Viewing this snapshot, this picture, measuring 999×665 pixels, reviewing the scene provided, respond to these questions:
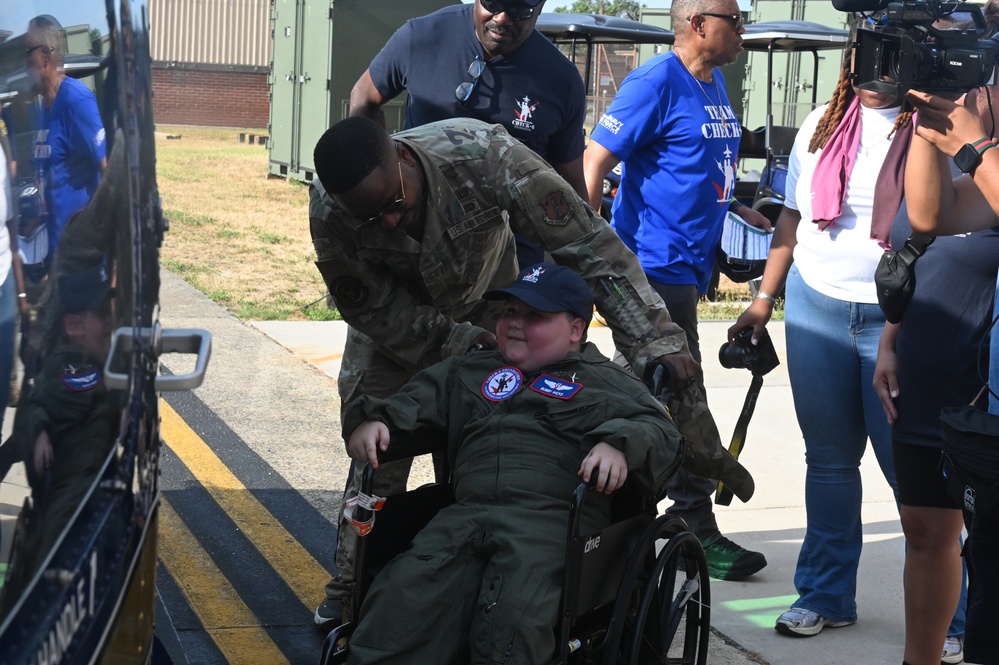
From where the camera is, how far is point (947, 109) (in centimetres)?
268

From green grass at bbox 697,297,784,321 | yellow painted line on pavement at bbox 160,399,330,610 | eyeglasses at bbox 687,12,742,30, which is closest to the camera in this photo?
yellow painted line on pavement at bbox 160,399,330,610

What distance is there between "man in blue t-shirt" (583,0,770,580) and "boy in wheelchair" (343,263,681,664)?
5.10 ft

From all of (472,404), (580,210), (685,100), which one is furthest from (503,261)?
(685,100)

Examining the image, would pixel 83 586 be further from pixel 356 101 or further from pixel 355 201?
pixel 356 101

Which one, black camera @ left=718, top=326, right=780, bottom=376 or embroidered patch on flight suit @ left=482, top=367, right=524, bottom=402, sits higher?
embroidered patch on flight suit @ left=482, top=367, right=524, bottom=402

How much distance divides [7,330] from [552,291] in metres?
1.85

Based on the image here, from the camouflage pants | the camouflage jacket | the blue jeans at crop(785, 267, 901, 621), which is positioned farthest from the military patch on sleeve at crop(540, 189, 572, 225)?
the blue jeans at crop(785, 267, 901, 621)

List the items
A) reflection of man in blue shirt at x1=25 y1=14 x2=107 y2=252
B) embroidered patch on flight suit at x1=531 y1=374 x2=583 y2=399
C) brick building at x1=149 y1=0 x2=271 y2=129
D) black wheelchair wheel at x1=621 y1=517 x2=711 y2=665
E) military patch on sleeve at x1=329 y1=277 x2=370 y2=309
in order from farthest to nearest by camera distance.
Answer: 1. brick building at x1=149 y1=0 x2=271 y2=129
2. military patch on sleeve at x1=329 y1=277 x2=370 y2=309
3. embroidered patch on flight suit at x1=531 y1=374 x2=583 y2=399
4. black wheelchair wheel at x1=621 y1=517 x2=711 y2=665
5. reflection of man in blue shirt at x1=25 y1=14 x2=107 y2=252

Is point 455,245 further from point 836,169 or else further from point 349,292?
point 836,169

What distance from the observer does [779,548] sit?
486 centimetres

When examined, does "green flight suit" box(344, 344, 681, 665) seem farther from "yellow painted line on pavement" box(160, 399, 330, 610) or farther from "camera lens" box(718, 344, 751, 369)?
"yellow painted line on pavement" box(160, 399, 330, 610)

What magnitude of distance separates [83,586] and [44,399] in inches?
11.3

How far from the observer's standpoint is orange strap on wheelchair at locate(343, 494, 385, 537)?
285 cm

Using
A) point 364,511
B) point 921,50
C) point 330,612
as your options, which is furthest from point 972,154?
point 330,612
